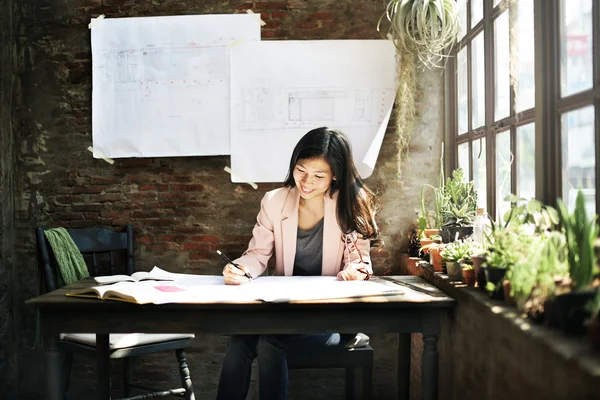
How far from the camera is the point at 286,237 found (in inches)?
130

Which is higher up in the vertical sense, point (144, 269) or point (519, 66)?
point (519, 66)

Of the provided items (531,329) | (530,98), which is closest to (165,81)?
(530,98)

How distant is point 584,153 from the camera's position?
210 cm

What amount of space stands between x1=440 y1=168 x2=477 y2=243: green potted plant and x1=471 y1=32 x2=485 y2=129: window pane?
37 cm

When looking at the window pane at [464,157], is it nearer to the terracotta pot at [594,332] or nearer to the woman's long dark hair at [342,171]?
the woman's long dark hair at [342,171]

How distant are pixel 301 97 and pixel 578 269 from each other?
8.79 ft

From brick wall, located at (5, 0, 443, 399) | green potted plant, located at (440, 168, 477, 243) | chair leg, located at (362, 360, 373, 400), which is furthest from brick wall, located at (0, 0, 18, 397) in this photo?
green potted plant, located at (440, 168, 477, 243)

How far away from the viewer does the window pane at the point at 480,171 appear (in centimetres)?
329

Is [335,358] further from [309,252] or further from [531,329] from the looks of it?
[531,329]

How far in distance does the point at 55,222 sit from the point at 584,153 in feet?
10.9

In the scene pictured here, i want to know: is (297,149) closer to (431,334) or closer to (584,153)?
(431,334)

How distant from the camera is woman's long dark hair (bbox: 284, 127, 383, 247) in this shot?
3.24m

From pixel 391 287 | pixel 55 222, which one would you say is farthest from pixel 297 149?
pixel 55 222

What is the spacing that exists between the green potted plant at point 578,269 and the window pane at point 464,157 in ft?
6.42
